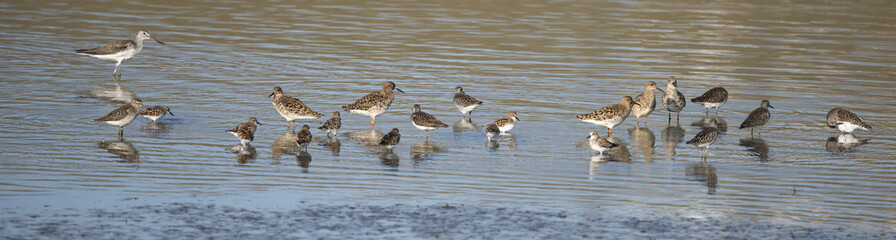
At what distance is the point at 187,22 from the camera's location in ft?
136

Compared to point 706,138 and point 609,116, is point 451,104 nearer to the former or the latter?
point 609,116

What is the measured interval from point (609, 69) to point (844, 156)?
41.9ft

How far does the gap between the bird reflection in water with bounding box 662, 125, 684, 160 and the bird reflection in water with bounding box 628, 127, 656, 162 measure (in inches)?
9.2

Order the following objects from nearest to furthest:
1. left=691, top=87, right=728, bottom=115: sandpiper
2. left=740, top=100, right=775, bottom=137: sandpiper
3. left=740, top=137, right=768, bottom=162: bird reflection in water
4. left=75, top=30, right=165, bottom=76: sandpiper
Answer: left=740, top=137, right=768, bottom=162: bird reflection in water → left=740, top=100, right=775, bottom=137: sandpiper → left=691, top=87, right=728, bottom=115: sandpiper → left=75, top=30, right=165, bottom=76: sandpiper

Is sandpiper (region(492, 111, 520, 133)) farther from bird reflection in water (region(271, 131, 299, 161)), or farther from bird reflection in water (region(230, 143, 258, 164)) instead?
bird reflection in water (region(230, 143, 258, 164))

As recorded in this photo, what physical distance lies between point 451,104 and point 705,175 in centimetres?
865

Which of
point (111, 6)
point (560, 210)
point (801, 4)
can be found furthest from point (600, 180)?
point (801, 4)

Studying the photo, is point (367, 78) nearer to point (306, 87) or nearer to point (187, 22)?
point (306, 87)

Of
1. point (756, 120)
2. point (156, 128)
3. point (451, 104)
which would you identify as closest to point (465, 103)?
point (451, 104)

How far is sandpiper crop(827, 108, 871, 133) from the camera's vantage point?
818 inches

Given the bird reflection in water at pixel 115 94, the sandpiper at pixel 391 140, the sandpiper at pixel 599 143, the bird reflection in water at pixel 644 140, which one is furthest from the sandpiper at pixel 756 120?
the bird reflection in water at pixel 115 94

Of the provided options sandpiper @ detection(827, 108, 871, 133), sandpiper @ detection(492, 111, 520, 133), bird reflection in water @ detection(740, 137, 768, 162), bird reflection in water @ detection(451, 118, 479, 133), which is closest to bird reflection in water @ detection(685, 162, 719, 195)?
bird reflection in water @ detection(740, 137, 768, 162)

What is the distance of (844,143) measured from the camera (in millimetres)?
20094

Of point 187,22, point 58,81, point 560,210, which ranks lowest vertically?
point 560,210
